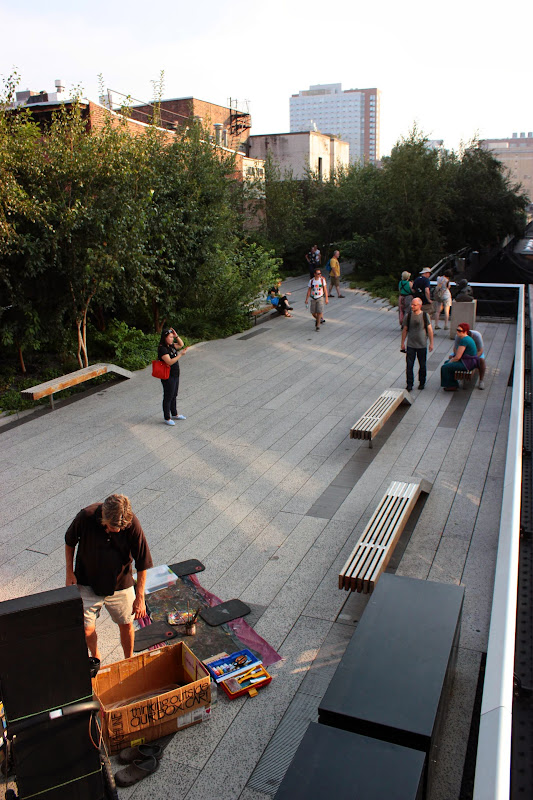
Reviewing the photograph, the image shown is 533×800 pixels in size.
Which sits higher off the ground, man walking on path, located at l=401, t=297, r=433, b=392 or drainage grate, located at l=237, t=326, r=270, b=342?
man walking on path, located at l=401, t=297, r=433, b=392

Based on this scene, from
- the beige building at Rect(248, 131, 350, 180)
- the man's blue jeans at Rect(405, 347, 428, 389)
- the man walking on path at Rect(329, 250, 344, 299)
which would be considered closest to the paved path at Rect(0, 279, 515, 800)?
the man's blue jeans at Rect(405, 347, 428, 389)

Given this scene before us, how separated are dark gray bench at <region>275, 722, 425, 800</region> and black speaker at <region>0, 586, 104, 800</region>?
1107 millimetres

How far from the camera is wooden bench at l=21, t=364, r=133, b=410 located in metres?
11.2

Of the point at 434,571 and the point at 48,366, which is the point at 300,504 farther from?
the point at 48,366

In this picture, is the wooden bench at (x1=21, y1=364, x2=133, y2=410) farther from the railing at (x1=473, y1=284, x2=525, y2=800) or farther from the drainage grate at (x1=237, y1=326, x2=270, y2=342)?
the railing at (x1=473, y1=284, x2=525, y2=800)

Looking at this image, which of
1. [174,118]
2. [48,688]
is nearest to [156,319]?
[48,688]

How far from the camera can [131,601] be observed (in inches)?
190

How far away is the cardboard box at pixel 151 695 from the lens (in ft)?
13.8

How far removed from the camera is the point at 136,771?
→ 13.4 feet

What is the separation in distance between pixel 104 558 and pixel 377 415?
5.87m

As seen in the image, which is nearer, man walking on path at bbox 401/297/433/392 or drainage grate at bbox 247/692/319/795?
drainage grate at bbox 247/692/319/795

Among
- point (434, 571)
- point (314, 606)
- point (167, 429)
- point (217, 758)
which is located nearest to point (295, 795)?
point (217, 758)

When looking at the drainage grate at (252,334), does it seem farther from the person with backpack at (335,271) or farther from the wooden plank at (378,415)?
the wooden plank at (378,415)

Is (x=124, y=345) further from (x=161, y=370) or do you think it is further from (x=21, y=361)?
(x=161, y=370)
